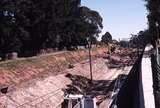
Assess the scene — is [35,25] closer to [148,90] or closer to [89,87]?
[89,87]

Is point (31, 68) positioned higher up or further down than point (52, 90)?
higher up

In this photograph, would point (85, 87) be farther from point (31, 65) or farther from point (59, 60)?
point (59, 60)

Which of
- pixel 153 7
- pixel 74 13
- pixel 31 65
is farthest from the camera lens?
pixel 74 13

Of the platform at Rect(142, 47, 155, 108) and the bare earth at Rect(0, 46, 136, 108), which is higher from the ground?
the platform at Rect(142, 47, 155, 108)

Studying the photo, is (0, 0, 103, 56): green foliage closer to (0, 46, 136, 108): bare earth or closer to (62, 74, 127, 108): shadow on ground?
(0, 46, 136, 108): bare earth

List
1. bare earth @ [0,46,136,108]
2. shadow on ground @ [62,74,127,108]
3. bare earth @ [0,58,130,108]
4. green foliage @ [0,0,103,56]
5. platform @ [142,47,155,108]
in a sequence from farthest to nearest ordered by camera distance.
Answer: green foliage @ [0,0,103,56]
shadow on ground @ [62,74,127,108]
bare earth @ [0,46,136,108]
bare earth @ [0,58,130,108]
platform @ [142,47,155,108]

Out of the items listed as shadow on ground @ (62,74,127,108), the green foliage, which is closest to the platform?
shadow on ground @ (62,74,127,108)

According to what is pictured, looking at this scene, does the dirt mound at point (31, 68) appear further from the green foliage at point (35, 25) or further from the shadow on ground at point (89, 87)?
the green foliage at point (35, 25)

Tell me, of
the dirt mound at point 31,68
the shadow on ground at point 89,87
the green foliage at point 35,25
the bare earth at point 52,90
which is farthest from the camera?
the green foliage at point 35,25

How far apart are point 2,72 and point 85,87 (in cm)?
1347

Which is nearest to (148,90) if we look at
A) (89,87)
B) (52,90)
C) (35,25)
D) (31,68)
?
(52,90)

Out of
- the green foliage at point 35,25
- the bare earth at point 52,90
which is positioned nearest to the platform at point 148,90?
the bare earth at point 52,90

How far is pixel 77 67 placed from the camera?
67.3 metres

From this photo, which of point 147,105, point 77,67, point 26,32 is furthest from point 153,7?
point 147,105
